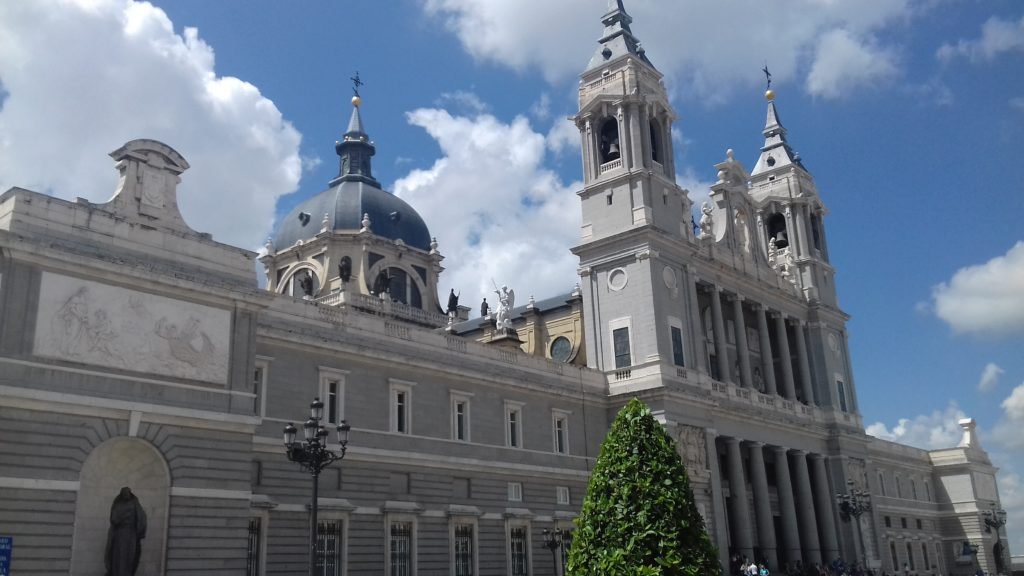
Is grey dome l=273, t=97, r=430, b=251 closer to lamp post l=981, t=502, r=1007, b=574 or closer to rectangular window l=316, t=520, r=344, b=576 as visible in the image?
rectangular window l=316, t=520, r=344, b=576

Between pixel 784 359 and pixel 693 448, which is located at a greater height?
pixel 784 359

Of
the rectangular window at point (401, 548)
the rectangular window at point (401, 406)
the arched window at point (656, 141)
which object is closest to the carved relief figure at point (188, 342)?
the rectangular window at point (401, 406)

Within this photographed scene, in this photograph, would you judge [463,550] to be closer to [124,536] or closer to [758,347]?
[124,536]

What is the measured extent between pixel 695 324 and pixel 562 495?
1171 centimetres

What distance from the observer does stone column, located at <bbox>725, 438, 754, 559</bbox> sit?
4519 centimetres

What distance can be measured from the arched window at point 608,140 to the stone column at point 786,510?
57.8 feet

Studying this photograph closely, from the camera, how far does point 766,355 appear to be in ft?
176

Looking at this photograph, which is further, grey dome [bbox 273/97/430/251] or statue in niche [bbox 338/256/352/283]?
grey dome [bbox 273/97/430/251]

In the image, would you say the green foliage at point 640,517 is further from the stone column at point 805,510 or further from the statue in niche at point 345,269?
the statue in niche at point 345,269

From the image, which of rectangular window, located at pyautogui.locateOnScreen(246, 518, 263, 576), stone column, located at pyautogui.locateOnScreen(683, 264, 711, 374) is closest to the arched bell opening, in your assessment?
stone column, located at pyautogui.locateOnScreen(683, 264, 711, 374)

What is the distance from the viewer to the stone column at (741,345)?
168 ft

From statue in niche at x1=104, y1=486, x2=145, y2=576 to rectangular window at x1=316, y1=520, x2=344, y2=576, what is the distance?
Result: 27.2 feet

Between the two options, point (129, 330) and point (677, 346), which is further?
point (677, 346)

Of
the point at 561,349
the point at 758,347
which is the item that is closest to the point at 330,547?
the point at 561,349
